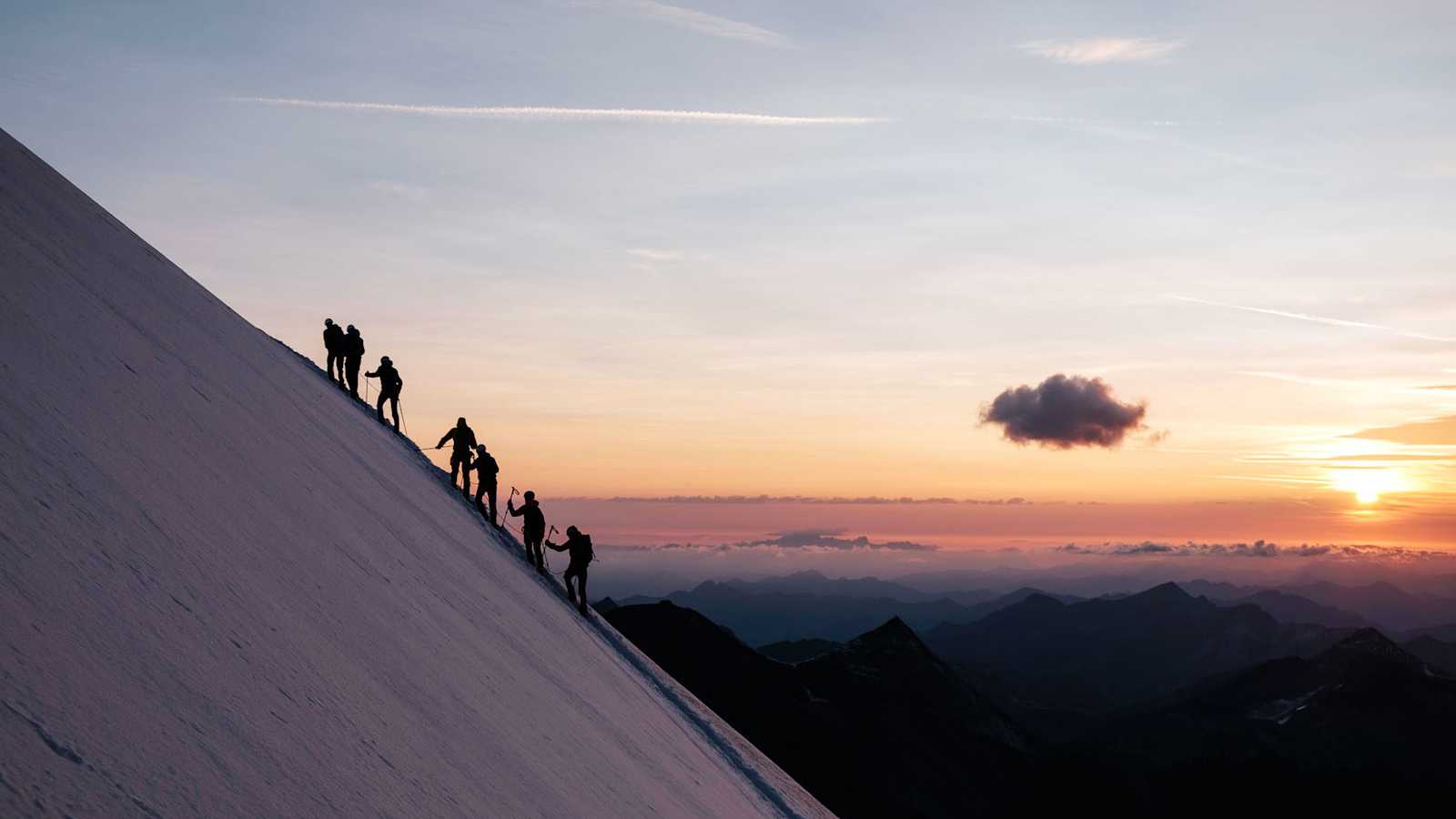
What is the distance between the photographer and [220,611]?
6.77 meters

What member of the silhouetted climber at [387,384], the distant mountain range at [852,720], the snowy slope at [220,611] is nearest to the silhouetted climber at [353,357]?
the silhouetted climber at [387,384]

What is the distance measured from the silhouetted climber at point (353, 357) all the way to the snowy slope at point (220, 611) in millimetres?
8999

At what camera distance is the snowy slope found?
4910 millimetres

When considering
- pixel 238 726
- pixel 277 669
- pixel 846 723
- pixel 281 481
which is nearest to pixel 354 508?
pixel 281 481

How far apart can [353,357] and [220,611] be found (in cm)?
2207

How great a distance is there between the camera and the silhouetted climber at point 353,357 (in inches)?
1078

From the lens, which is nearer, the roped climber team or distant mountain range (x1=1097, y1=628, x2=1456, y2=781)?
the roped climber team

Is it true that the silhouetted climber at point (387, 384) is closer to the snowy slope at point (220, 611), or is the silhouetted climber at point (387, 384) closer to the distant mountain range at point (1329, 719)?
the snowy slope at point (220, 611)

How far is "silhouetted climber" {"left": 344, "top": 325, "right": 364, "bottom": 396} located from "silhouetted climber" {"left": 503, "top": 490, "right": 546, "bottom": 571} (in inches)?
247

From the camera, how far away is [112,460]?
25.2 feet

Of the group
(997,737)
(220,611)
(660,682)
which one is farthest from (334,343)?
(997,737)

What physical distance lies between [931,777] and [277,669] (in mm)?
105777

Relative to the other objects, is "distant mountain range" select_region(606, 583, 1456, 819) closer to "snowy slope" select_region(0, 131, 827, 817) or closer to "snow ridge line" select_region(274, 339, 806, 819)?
"snow ridge line" select_region(274, 339, 806, 819)

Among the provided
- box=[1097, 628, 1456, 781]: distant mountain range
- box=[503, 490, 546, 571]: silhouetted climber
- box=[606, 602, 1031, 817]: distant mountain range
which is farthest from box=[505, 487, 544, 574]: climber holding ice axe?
box=[1097, 628, 1456, 781]: distant mountain range
